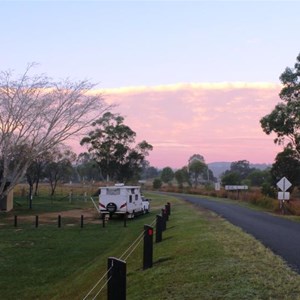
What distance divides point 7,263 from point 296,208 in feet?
79.0

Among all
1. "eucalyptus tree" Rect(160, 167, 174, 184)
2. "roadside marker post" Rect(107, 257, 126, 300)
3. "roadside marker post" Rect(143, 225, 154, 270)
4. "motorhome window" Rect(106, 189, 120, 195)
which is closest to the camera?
"roadside marker post" Rect(107, 257, 126, 300)

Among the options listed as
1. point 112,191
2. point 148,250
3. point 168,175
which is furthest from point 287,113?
point 168,175

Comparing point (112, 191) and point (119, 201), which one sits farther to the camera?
point (112, 191)

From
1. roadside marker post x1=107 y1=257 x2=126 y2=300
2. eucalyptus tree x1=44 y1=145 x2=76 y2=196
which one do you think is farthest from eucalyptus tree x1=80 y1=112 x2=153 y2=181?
roadside marker post x1=107 y1=257 x2=126 y2=300

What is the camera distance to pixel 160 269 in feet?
35.8

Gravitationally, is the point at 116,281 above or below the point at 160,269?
above

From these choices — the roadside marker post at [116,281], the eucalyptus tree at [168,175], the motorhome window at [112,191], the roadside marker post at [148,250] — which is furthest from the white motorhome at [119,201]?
the eucalyptus tree at [168,175]

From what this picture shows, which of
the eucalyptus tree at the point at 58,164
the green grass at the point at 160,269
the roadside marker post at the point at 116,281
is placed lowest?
the green grass at the point at 160,269

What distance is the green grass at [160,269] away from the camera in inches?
329

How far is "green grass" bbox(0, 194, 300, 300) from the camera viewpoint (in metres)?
8.35

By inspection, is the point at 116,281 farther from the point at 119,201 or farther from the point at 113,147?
the point at 113,147

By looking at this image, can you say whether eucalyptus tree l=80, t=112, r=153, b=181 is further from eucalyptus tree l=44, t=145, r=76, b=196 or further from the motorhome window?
the motorhome window

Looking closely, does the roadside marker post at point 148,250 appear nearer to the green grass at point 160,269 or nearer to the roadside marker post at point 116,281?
the green grass at point 160,269

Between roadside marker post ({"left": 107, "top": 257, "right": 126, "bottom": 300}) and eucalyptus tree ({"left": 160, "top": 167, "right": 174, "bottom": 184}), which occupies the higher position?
eucalyptus tree ({"left": 160, "top": 167, "right": 174, "bottom": 184})
